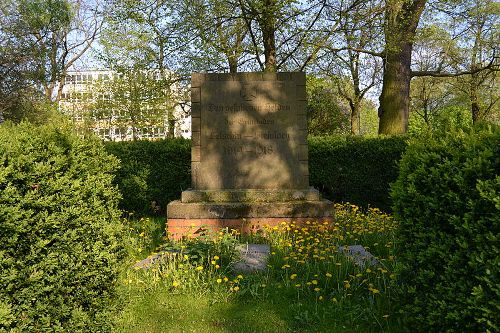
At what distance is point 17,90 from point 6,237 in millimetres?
25524

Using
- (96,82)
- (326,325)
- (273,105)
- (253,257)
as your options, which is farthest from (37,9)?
(326,325)

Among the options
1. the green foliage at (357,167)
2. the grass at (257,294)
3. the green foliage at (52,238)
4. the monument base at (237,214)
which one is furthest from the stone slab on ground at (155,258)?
the green foliage at (357,167)

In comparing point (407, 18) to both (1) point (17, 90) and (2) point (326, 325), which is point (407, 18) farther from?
(1) point (17, 90)

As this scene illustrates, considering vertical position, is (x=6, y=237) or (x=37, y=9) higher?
(x=37, y=9)

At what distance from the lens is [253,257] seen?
5344 mm

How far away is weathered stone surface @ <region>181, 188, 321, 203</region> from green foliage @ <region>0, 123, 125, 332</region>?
3.68 m

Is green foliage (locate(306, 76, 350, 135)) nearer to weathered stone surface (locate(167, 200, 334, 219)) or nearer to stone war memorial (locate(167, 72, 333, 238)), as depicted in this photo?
stone war memorial (locate(167, 72, 333, 238))

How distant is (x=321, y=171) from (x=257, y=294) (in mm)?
5975

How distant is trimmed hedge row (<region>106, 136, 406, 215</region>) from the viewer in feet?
31.5

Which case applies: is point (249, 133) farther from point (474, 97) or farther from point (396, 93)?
point (474, 97)

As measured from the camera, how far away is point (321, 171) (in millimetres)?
9844

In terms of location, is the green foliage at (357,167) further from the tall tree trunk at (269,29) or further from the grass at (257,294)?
the grass at (257,294)

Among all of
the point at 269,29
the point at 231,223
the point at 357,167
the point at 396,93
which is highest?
the point at 269,29

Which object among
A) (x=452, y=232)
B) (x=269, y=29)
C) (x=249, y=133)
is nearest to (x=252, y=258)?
(x=249, y=133)
